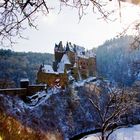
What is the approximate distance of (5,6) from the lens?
3.65 m

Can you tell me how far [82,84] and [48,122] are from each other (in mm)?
16883

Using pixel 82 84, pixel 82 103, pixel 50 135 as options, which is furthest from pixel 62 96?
pixel 50 135

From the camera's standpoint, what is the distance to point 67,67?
58.6 metres

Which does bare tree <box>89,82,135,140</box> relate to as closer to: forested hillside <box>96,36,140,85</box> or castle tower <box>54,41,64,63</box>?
castle tower <box>54,41,64,63</box>

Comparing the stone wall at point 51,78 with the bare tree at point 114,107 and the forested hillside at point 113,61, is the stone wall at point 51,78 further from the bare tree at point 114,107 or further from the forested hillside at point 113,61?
the forested hillside at point 113,61

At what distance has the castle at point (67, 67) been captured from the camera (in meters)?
52.9

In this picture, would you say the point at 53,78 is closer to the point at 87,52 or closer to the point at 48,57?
the point at 87,52

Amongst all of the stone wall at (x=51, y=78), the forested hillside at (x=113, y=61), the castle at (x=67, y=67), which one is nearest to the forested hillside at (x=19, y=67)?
the stone wall at (x=51, y=78)

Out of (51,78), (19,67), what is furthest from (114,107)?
(19,67)

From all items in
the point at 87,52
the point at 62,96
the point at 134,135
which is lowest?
the point at 134,135

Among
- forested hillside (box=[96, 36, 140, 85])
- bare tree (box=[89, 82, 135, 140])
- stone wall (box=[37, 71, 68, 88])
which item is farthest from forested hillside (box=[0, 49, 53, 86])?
bare tree (box=[89, 82, 135, 140])

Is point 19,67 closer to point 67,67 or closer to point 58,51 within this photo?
point 58,51

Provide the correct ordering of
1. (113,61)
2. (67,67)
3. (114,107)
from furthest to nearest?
(113,61) < (67,67) < (114,107)

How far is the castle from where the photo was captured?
5294 centimetres
